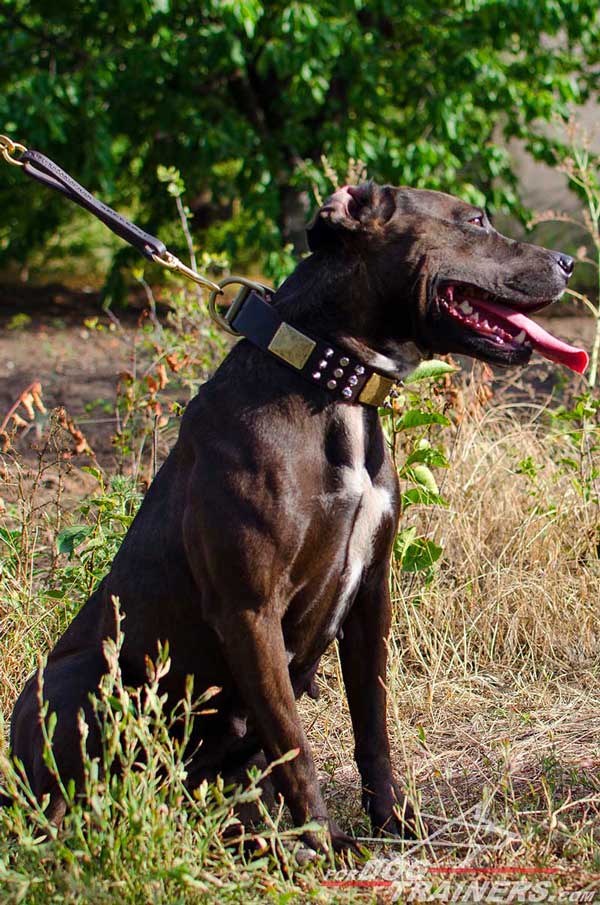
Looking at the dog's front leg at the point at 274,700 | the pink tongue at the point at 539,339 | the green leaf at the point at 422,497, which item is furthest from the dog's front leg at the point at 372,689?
the green leaf at the point at 422,497

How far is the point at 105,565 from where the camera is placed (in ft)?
13.3

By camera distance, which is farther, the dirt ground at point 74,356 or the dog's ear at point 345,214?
the dirt ground at point 74,356

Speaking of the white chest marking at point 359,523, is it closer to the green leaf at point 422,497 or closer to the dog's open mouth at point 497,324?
the dog's open mouth at point 497,324

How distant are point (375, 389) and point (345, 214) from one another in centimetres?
41

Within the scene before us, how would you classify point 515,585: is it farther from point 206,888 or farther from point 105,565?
point 206,888

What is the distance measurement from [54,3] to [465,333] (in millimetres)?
6638

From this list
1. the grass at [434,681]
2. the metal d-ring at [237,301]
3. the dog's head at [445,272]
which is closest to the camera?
the grass at [434,681]

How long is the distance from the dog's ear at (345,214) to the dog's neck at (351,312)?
0.18 feet

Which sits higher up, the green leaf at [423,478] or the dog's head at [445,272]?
the dog's head at [445,272]

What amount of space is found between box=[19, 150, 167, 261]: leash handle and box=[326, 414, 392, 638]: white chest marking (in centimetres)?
87

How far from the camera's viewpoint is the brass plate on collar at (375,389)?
9.22ft

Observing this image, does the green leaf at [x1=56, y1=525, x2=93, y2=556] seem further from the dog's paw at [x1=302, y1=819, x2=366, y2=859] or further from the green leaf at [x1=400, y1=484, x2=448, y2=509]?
the dog's paw at [x1=302, y1=819, x2=366, y2=859]

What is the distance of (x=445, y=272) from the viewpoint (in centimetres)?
281

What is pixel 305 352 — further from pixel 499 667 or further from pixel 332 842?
pixel 499 667
